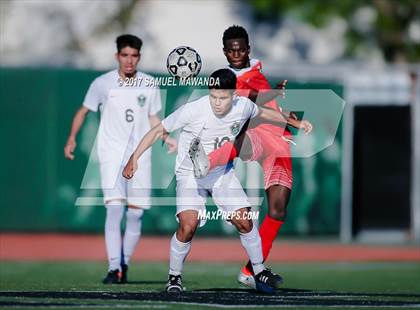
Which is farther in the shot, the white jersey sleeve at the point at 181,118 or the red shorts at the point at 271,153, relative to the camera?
the red shorts at the point at 271,153

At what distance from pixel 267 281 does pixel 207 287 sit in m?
1.37

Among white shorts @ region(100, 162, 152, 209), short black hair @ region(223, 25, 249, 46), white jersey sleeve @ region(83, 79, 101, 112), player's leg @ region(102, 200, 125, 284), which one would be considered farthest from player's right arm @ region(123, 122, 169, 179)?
white jersey sleeve @ region(83, 79, 101, 112)

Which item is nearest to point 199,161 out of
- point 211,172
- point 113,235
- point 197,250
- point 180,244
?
point 211,172

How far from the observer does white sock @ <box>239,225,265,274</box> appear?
35.4ft

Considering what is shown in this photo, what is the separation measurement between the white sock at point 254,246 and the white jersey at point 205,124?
601 mm

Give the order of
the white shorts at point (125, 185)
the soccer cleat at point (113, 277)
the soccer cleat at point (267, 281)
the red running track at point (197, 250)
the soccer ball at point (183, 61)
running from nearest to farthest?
the soccer cleat at point (267, 281)
the soccer ball at point (183, 61)
the soccer cleat at point (113, 277)
the white shorts at point (125, 185)
the red running track at point (197, 250)

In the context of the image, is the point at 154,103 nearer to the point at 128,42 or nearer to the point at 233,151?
the point at 128,42

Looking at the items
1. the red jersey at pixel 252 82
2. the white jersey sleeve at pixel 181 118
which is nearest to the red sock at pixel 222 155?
the white jersey sleeve at pixel 181 118

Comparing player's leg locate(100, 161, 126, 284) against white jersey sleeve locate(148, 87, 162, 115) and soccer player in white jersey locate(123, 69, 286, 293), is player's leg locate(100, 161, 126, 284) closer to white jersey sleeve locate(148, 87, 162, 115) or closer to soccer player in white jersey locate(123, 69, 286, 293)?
white jersey sleeve locate(148, 87, 162, 115)

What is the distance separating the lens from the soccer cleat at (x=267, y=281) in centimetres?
1077

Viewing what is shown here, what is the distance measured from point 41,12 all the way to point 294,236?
1138 cm

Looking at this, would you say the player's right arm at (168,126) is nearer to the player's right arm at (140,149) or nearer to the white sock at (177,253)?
the player's right arm at (140,149)

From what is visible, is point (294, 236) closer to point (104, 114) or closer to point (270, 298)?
point (104, 114)

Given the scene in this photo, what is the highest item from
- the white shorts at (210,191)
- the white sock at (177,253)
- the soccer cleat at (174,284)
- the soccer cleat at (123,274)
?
the white shorts at (210,191)
